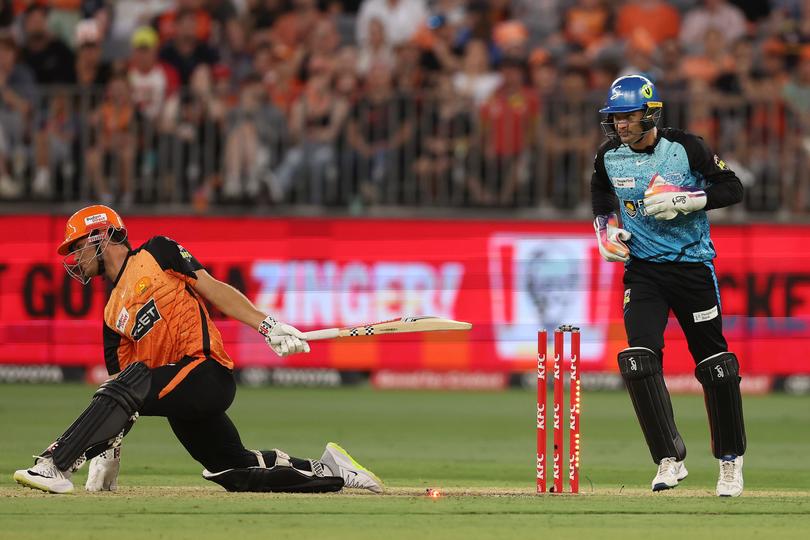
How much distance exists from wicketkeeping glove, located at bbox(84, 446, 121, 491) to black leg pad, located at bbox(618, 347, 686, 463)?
326 cm

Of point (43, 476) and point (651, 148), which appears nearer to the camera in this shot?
point (43, 476)

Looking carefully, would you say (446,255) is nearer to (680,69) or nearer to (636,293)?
(680,69)

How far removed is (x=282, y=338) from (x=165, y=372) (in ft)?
2.44

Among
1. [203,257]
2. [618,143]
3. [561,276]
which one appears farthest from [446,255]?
[618,143]

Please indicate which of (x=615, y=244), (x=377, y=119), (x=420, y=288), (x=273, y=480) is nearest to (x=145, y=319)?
(x=273, y=480)

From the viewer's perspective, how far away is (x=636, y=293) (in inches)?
386

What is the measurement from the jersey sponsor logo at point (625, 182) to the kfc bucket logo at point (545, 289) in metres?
7.45

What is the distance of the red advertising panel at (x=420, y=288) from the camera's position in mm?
17281

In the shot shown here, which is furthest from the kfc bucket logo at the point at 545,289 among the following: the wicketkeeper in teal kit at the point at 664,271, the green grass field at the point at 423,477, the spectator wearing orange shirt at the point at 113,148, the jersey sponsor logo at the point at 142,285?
the jersey sponsor logo at the point at 142,285

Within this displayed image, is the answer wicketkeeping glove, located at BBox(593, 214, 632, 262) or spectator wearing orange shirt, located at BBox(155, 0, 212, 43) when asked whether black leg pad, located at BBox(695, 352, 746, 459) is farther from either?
spectator wearing orange shirt, located at BBox(155, 0, 212, 43)

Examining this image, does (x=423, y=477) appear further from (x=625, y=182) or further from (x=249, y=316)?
(x=625, y=182)

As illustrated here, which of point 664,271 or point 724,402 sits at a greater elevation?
point 664,271

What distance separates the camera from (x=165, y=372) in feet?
30.0

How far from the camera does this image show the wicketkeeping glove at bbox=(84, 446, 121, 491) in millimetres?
9477
